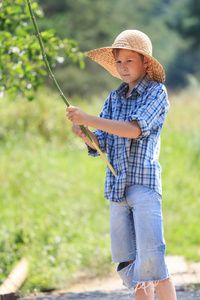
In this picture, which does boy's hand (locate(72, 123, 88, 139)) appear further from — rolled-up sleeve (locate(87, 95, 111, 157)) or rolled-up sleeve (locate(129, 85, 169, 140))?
rolled-up sleeve (locate(129, 85, 169, 140))

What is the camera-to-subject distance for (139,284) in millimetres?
3047

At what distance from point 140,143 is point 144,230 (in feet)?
1.54

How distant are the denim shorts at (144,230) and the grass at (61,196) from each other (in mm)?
1874

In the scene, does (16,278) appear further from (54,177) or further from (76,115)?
(54,177)

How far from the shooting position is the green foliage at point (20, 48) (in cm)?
436

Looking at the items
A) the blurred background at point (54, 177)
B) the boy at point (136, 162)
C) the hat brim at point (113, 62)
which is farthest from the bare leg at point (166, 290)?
the blurred background at point (54, 177)

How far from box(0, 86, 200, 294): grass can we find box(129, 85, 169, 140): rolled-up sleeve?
7.53 ft

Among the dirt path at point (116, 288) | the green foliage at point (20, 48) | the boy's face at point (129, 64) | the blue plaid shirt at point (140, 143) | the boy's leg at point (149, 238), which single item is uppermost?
the green foliage at point (20, 48)

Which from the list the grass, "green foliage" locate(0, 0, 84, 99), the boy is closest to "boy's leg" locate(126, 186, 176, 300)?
the boy

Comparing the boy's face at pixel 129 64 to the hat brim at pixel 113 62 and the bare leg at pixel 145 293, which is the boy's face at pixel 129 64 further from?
the bare leg at pixel 145 293

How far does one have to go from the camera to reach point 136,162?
2941mm

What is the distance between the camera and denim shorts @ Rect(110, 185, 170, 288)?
289 cm

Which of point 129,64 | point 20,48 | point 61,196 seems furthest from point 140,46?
point 61,196

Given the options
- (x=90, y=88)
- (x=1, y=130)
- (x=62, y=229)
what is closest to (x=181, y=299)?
(x=62, y=229)
